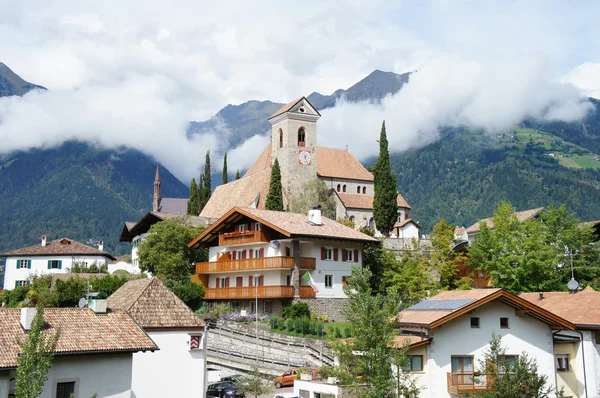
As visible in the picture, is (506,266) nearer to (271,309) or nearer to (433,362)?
(271,309)

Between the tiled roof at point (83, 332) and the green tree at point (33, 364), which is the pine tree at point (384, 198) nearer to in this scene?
the tiled roof at point (83, 332)

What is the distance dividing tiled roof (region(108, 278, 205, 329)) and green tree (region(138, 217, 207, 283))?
31.3m

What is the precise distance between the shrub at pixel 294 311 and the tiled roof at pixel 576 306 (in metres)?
20.1

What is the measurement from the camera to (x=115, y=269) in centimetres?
8575

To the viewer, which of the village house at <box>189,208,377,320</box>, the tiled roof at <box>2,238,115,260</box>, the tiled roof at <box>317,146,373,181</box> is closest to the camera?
the village house at <box>189,208,377,320</box>

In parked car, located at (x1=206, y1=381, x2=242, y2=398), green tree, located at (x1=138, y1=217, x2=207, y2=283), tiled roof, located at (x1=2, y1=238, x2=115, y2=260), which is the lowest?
parked car, located at (x1=206, y1=381, x2=242, y2=398)

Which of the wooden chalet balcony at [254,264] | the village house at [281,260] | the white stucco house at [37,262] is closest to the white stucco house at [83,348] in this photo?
the village house at [281,260]

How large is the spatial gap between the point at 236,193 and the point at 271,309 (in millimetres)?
37804

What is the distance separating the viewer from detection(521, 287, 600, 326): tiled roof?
124 feet

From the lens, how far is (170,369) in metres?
34.5

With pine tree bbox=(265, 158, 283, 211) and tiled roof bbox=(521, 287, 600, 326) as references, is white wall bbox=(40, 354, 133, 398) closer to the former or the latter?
tiled roof bbox=(521, 287, 600, 326)

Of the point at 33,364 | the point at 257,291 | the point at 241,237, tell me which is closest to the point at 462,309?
the point at 33,364

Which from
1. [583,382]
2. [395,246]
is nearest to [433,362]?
[583,382]

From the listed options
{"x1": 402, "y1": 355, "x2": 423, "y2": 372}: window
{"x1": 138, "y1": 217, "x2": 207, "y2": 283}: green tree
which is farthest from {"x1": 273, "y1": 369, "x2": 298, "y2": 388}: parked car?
{"x1": 138, "y1": 217, "x2": 207, "y2": 283}: green tree
